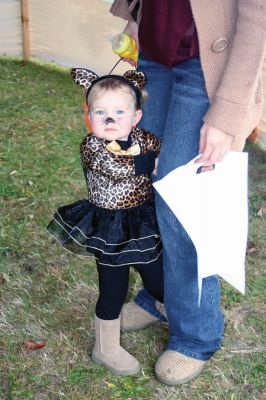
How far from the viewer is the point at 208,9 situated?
1.72 meters

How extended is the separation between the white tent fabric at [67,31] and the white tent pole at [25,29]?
0.04 m

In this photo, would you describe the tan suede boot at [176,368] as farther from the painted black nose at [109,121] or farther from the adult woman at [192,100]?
the painted black nose at [109,121]

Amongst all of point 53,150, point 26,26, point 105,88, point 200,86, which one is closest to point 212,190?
point 200,86

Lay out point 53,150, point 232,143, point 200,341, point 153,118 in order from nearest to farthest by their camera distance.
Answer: point 232,143 → point 153,118 → point 200,341 → point 53,150

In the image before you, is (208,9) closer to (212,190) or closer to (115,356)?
(212,190)

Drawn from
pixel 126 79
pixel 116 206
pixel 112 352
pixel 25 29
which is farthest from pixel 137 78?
pixel 25 29

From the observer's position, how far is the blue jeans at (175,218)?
194 centimetres

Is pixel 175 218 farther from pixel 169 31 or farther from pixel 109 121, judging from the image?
pixel 169 31

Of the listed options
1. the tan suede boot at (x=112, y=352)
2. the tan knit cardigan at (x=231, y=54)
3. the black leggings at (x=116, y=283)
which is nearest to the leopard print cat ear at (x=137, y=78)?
the tan knit cardigan at (x=231, y=54)

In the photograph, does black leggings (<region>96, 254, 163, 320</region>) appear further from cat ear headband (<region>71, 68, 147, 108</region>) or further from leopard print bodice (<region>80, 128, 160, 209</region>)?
cat ear headband (<region>71, 68, 147, 108</region>)

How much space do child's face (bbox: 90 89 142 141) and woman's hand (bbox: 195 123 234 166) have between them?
0.30m

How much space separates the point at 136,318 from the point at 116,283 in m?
0.52

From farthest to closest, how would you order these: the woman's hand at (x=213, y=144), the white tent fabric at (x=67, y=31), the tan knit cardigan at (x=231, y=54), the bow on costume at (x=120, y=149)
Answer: the white tent fabric at (x=67, y=31), the bow on costume at (x=120, y=149), the woman's hand at (x=213, y=144), the tan knit cardigan at (x=231, y=54)

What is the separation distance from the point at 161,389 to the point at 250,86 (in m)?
1.35
